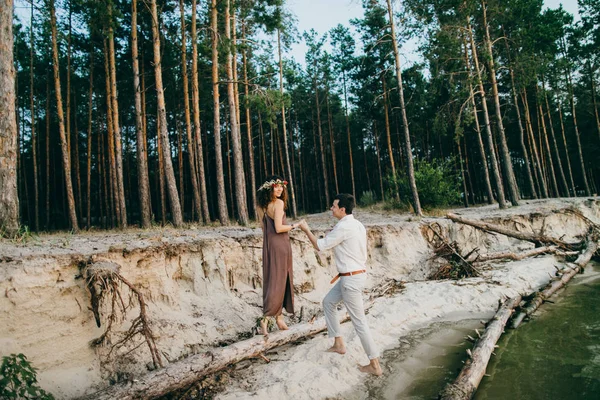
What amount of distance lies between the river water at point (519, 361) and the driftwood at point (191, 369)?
1463 millimetres

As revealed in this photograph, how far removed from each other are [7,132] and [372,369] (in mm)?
8100

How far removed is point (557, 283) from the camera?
745cm

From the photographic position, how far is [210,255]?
6.30 m

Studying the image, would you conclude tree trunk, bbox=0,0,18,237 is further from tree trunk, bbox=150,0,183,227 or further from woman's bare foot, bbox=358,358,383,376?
woman's bare foot, bbox=358,358,383,376

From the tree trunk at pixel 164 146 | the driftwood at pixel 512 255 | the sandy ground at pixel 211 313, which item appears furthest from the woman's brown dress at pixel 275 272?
the tree trunk at pixel 164 146

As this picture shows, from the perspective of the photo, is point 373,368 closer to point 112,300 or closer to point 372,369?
point 372,369

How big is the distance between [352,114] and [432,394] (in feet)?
103

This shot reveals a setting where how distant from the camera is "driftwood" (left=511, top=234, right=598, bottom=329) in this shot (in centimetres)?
580

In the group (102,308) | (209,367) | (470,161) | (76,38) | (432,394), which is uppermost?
(76,38)

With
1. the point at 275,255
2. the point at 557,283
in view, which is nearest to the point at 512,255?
the point at 557,283

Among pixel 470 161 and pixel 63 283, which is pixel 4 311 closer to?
pixel 63 283

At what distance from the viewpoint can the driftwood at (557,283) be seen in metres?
5.80

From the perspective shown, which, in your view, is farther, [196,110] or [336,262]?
[196,110]

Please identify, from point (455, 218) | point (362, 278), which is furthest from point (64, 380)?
point (455, 218)
